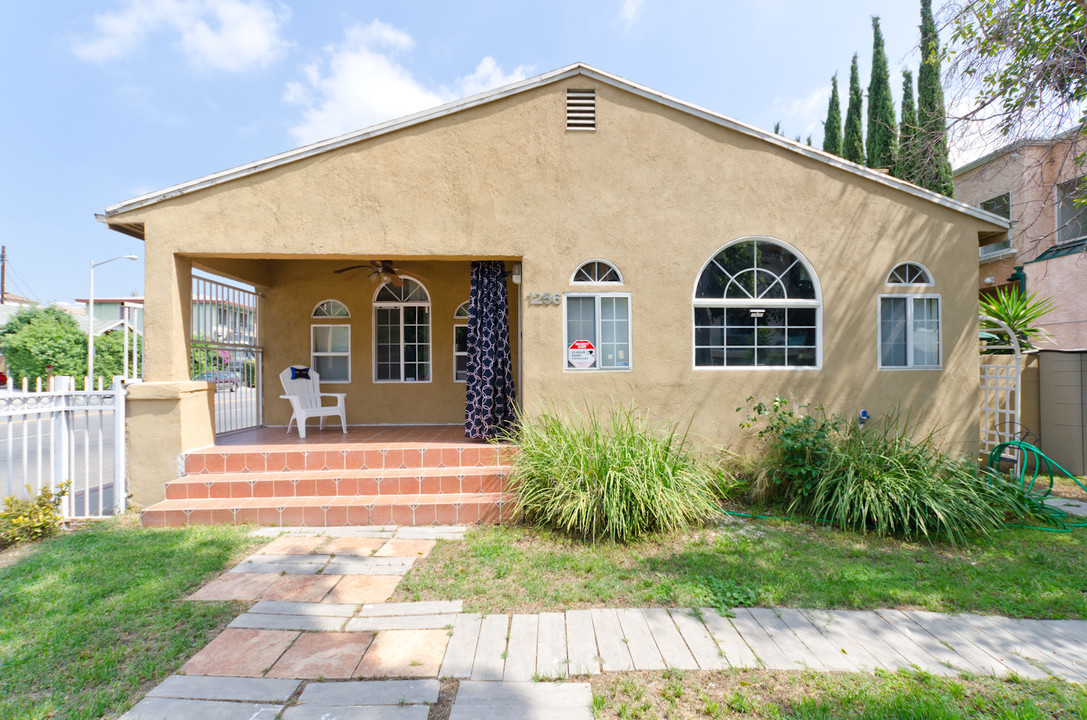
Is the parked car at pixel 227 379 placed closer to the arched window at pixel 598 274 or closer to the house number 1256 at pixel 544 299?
the house number 1256 at pixel 544 299

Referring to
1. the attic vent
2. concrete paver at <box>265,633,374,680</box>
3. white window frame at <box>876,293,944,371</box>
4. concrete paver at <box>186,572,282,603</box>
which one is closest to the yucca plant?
white window frame at <box>876,293,944,371</box>

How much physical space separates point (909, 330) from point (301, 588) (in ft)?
26.1

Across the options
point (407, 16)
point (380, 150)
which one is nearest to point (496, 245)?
point (380, 150)

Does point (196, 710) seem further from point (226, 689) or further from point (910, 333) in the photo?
point (910, 333)

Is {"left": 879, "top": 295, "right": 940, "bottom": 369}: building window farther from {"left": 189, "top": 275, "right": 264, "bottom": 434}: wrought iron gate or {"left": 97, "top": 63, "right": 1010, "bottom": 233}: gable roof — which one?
{"left": 189, "top": 275, "right": 264, "bottom": 434}: wrought iron gate

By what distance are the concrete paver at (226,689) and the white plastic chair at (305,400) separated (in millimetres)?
4903

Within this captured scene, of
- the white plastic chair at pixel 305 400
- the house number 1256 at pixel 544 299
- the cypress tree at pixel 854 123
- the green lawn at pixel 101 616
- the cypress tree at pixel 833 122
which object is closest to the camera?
the green lawn at pixel 101 616

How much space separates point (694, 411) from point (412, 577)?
162 inches

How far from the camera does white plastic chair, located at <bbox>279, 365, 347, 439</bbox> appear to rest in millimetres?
7375

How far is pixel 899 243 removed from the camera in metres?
6.55

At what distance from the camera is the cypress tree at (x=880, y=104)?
15.0 meters

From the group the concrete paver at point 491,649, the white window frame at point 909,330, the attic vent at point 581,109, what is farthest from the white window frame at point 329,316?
the white window frame at point 909,330

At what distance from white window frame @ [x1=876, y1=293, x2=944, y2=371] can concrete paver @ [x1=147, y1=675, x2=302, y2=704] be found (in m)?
7.47

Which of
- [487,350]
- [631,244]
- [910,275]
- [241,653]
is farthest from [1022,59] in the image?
[241,653]
